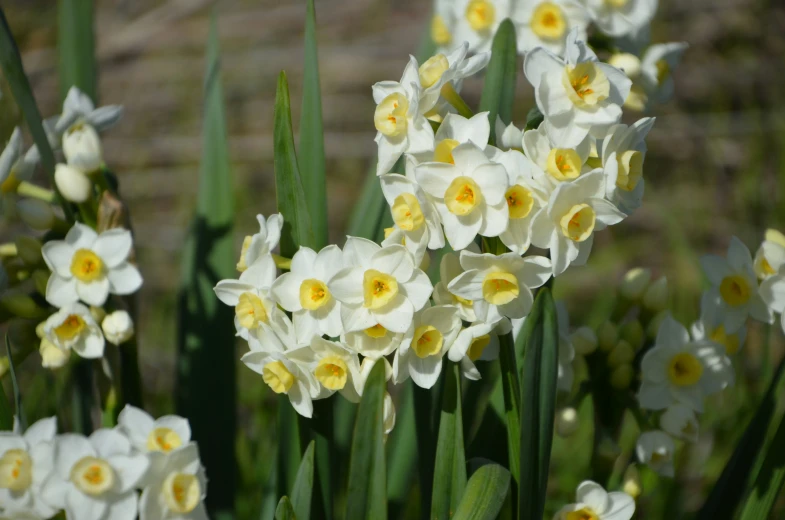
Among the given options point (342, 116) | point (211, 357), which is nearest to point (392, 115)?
point (211, 357)

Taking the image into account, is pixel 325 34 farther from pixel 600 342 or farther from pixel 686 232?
pixel 600 342

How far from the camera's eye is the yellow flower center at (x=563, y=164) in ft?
2.65

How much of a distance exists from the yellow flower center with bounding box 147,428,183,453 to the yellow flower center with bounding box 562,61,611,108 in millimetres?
563

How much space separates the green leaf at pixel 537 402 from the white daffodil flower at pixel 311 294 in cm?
22

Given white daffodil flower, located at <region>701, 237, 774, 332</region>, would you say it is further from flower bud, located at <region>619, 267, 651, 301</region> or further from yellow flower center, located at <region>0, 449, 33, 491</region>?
yellow flower center, located at <region>0, 449, 33, 491</region>

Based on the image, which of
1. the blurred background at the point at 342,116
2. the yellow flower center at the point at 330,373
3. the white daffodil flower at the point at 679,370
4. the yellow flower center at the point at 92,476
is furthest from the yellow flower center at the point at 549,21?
the blurred background at the point at 342,116

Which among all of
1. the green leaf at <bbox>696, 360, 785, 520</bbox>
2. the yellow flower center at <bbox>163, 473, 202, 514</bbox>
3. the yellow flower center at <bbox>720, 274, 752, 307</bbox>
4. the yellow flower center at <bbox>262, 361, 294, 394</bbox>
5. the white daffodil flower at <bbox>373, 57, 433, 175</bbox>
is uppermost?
the white daffodil flower at <bbox>373, 57, 433, 175</bbox>

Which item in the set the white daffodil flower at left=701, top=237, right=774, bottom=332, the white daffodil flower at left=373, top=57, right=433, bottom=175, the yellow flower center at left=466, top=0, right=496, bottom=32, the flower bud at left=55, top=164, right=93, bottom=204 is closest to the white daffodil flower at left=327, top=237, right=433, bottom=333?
the white daffodil flower at left=373, top=57, right=433, bottom=175

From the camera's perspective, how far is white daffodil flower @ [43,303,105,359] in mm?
1017

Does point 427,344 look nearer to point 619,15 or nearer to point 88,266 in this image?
point 88,266

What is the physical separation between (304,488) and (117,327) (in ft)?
1.17

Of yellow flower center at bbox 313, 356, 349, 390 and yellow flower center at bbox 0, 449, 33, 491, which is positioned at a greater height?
yellow flower center at bbox 313, 356, 349, 390

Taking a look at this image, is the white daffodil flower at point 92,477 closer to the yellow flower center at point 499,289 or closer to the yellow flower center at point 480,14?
the yellow flower center at point 499,289

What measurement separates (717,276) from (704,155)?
229 cm
